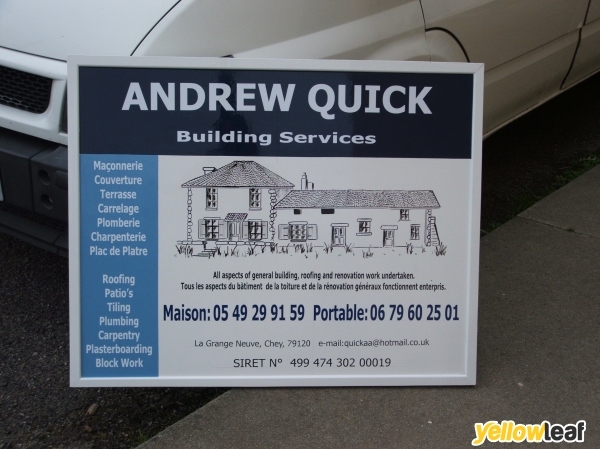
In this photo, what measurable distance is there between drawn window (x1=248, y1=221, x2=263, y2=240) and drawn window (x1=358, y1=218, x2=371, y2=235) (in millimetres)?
391

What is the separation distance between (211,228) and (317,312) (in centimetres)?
54

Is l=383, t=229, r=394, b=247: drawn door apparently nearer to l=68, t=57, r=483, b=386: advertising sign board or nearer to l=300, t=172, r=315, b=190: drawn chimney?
l=68, t=57, r=483, b=386: advertising sign board

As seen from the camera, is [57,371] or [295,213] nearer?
[295,213]

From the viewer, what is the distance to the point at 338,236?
9.31ft

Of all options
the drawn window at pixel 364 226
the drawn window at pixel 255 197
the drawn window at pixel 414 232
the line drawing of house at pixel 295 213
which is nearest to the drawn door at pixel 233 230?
the line drawing of house at pixel 295 213

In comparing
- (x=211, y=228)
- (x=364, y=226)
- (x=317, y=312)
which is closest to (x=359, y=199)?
(x=364, y=226)

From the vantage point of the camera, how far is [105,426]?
2898mm


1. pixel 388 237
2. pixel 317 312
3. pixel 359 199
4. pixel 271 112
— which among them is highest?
pixel 271 112

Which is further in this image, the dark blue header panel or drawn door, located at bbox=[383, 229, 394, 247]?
drawn door, located at bbox=[383, 229, 394, 247]

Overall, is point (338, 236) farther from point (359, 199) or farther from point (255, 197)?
point (255, 197)

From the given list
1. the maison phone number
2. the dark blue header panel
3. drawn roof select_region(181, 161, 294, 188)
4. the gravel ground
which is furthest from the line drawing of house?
the gravel ground

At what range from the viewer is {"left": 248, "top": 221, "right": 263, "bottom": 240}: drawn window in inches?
111

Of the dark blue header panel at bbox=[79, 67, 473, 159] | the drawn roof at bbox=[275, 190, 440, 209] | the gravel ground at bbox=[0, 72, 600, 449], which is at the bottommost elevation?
the gravel ground at bbox=[0, 72, 600, 449]

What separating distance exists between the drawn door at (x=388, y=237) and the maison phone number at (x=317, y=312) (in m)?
0.25
